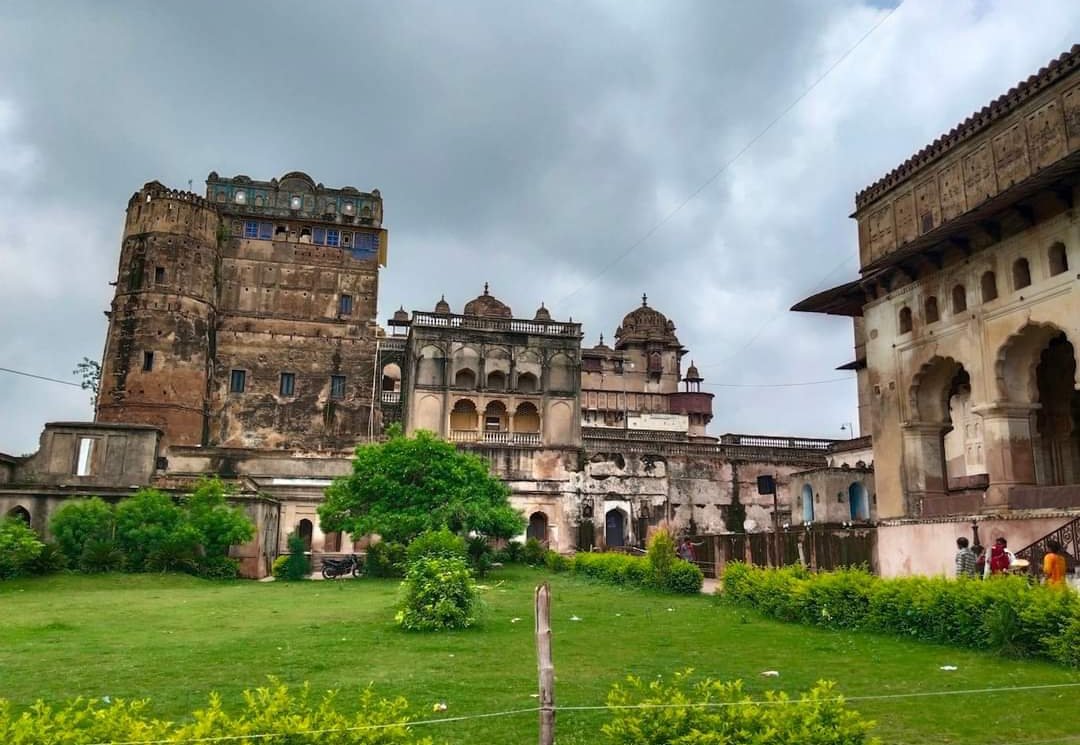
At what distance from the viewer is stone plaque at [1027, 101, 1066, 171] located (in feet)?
59.6

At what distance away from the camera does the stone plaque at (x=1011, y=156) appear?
1911 cm

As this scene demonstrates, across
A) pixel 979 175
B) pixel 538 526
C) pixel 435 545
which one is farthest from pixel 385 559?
pixel 979 175

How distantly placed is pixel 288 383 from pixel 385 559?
2002 cm

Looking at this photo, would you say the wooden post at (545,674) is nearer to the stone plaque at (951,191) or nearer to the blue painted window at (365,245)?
the stone plaque at (951,191)

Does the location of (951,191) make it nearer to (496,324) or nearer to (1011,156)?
(1011,156)

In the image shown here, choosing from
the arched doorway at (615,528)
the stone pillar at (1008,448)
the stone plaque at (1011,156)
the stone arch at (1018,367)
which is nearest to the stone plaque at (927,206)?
the stone plaque at (1011,156)

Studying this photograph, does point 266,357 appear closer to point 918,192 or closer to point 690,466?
point 690,466

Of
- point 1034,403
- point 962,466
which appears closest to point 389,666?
point 1034,403

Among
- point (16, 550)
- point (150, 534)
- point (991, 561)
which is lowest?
point (16, 550)

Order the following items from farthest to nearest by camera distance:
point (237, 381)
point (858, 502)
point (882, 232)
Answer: point (237, 381) → point (858, 502) → point (882, 232)

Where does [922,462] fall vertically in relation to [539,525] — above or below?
above

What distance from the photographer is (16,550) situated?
22938mm

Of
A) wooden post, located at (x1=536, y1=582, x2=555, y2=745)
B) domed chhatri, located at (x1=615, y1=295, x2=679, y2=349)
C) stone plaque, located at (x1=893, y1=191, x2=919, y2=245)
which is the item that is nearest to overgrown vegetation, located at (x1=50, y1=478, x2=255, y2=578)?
stone plaque, located at (x1=893, y1=191, x2=919, y2=245)

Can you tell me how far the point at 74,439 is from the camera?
28656 millimetres
